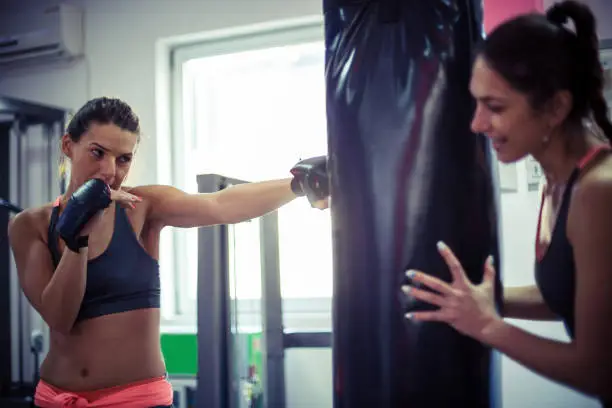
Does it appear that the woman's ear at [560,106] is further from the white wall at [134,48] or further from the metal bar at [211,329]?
the white wall at [134,48]

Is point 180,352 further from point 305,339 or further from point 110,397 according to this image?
point 110,397

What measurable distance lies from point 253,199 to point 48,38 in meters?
2.19

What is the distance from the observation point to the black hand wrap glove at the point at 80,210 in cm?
152

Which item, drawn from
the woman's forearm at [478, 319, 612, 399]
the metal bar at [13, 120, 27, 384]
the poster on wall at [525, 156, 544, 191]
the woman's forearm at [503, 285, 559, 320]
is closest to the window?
the metal bar at [13, 120, 27, 384]

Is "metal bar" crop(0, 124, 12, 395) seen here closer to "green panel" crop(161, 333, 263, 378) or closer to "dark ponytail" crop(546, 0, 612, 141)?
"green panel" crop(161, 333, 263, 378)

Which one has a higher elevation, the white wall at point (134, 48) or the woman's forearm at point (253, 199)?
the white wall at point (134, 48)

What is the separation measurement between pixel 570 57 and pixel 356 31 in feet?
1.18

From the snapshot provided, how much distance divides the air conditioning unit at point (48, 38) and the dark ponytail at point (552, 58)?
296cm

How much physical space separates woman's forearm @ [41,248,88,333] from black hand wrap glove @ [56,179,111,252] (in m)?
0.04

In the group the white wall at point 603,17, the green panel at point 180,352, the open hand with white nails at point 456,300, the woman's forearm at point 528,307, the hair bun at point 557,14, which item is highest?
the white wall at point 603,17

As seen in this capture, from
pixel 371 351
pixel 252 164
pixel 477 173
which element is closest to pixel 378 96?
pixel 477 173

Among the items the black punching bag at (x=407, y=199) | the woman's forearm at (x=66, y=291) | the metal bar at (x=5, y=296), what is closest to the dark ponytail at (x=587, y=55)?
the black punching bag at (x=407, y=199)

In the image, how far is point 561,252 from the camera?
1.05 m

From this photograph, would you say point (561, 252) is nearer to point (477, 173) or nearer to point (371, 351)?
point (477, 173)
